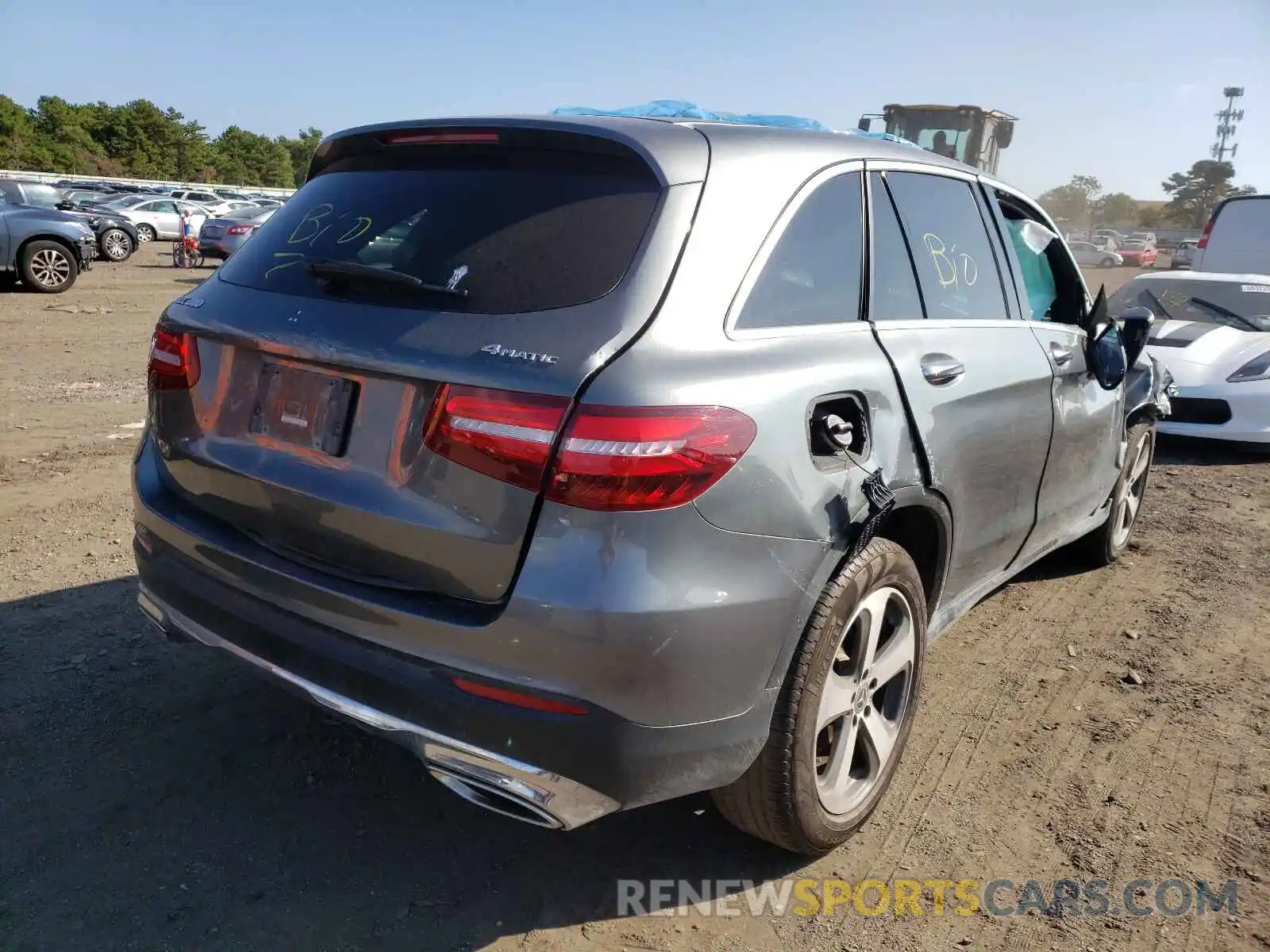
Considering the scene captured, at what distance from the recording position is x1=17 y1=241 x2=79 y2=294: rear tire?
1407cm

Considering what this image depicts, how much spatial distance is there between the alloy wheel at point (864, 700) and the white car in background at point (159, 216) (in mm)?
32363

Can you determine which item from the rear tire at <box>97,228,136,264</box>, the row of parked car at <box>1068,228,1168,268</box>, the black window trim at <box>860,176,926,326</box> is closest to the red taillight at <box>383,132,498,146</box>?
the black window trim at <box>860,176,926,326</box>

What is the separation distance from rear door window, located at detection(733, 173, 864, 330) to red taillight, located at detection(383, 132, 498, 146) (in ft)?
2.50

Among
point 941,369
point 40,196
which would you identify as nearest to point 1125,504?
point 941,369

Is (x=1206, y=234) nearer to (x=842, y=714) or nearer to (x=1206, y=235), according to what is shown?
(x=1206, y=235)

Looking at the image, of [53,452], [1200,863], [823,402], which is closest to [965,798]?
[1200,863]

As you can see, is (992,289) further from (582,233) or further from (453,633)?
(453,633)

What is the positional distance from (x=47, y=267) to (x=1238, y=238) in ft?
57.2

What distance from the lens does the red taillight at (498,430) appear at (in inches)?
76.9

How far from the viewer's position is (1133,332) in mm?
4281

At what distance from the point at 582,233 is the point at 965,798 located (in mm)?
2020

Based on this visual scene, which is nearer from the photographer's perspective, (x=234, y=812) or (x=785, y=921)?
(x=785, y=921)

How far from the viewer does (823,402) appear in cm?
232

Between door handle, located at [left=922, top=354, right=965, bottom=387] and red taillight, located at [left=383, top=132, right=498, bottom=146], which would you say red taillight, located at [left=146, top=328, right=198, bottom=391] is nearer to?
red taillight, located at [left=383, top=132, right=498, bottom=146]
